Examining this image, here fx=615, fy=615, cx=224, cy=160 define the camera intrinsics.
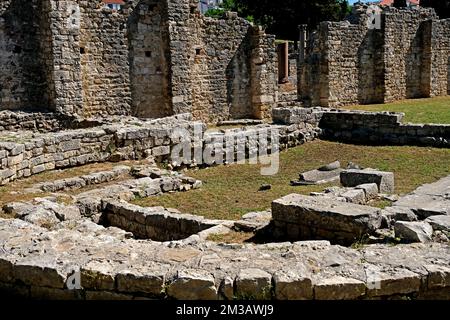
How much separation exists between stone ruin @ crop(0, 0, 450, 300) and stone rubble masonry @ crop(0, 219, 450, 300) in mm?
15

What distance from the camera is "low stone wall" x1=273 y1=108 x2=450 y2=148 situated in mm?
17250

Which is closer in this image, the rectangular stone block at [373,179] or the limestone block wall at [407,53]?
the rectangular stone block at [373,179]

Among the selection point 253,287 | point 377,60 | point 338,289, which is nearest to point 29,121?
point 253,287

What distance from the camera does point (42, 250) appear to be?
20.8 feet

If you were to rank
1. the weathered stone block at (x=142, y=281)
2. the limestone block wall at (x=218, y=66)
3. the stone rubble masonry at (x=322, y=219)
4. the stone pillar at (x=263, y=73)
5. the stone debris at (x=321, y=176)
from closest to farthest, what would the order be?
the weathered stone block at (x=142, y=281) → the stone rubble masonry at (x=322, y=219) → the stone debris at (x=321, y=176) → the limestone block wall at (x=218, y=66) → the stone pillar at (x=263, y=73)

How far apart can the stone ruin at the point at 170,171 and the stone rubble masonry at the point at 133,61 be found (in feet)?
0.15

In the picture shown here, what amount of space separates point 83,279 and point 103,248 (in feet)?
2.05

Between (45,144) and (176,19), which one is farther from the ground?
(176,19)

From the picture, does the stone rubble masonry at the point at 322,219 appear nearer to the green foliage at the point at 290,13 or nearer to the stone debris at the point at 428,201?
the stone debris at the point at 428,201

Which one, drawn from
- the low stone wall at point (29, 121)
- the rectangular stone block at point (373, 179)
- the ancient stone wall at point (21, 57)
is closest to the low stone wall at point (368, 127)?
the rectangular stone block at point (373, 179)

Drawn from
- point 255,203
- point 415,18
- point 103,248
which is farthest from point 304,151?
point 415,18

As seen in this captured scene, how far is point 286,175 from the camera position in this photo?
1448 cm

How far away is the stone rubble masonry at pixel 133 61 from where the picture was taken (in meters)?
18.2

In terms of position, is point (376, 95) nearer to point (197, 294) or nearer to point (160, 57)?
→ point (160, 57)
